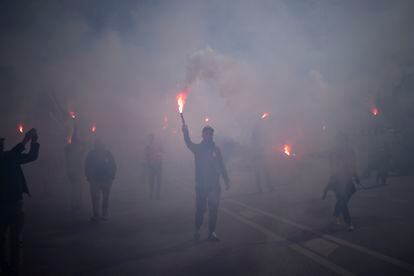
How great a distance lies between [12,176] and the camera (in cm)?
429

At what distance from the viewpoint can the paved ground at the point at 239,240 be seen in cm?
445

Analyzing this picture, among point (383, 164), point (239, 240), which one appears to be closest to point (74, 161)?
point (239, 240)

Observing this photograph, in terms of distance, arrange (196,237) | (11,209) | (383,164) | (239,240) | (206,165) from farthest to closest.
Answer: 1. (383,164)
2. (206,165)
3. (196,237)
4. (239,240)
5. (11,209)

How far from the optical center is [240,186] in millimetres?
12133

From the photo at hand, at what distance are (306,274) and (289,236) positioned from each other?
1635 millimetres

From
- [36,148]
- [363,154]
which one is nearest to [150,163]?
[36,148]

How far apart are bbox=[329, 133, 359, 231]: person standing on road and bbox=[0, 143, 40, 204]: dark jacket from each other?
5746mm

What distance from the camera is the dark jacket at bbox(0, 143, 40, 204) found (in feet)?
13.7

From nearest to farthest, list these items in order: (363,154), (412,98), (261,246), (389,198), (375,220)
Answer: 1. (261,246)
2. (375,220)
3. (389,198)
4. (363,154)
5. (412,98)

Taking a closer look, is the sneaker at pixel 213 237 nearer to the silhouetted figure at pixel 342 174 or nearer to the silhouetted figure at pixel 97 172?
the silhouetted figure at pixel 342 174

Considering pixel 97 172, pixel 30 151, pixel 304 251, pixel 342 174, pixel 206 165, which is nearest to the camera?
pixel 30 151

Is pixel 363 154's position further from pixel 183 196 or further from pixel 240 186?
pixel 183 196

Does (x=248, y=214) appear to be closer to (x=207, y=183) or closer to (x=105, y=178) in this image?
(x=207, y=183)

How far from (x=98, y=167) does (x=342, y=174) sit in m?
5.69
